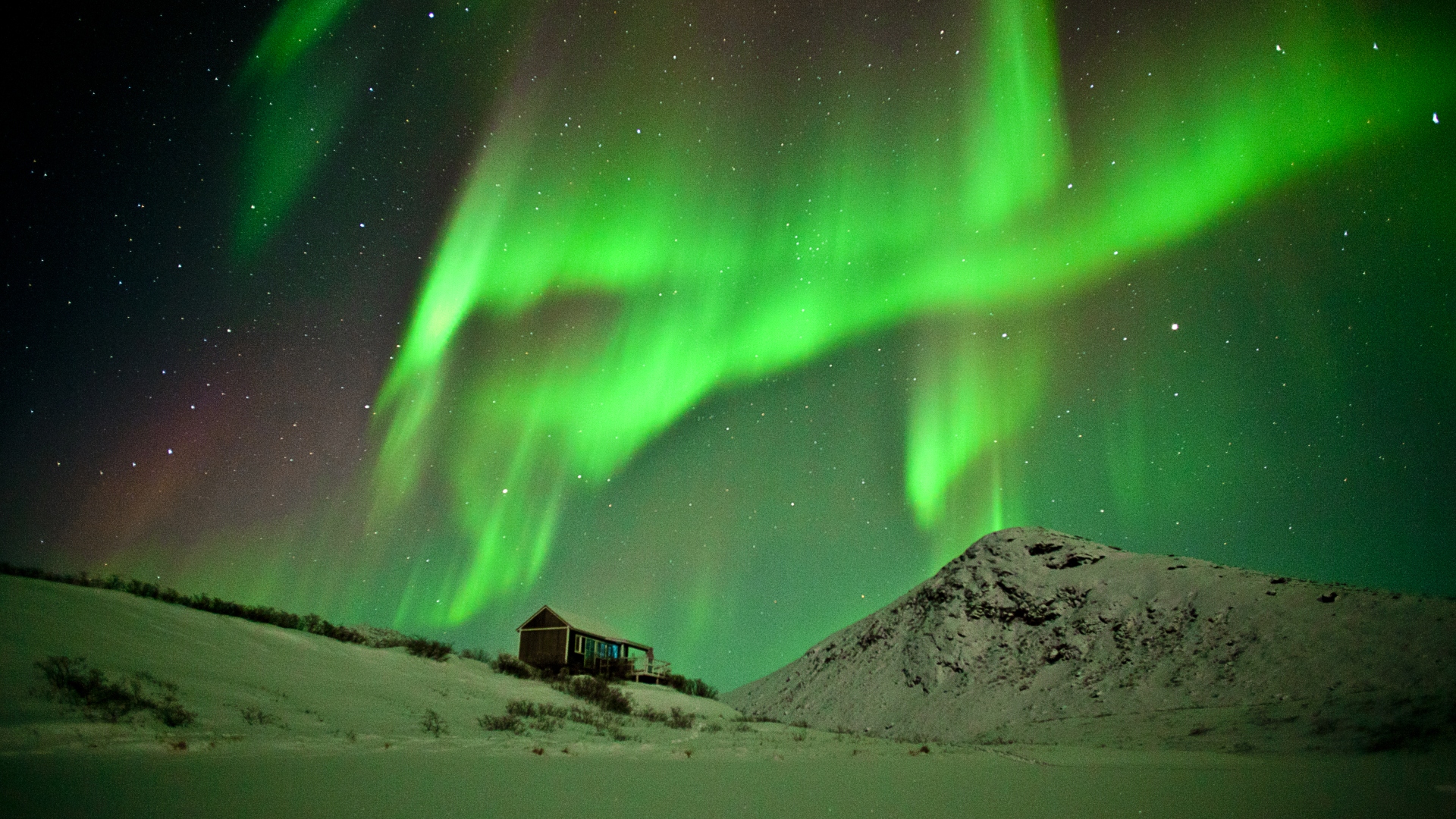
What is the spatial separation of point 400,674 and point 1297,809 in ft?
57.8

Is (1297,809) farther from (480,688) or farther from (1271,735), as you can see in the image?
(1271,735)

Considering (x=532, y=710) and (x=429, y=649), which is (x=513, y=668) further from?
(x=532, y=710)

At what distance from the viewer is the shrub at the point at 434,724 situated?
1097cm

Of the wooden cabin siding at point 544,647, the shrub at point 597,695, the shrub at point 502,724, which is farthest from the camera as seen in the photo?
the wooden cabin siding at point 544,647

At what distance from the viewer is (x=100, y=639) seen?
11.6 meters

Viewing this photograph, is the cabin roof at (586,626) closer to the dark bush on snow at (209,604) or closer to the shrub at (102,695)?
the dark bush on snow at (209,604)

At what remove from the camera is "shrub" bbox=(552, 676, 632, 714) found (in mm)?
20484

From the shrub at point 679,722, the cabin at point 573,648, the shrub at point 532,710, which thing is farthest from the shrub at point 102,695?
the cabin at point 573,648

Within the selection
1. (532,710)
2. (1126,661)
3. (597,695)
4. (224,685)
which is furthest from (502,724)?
(1126,661)

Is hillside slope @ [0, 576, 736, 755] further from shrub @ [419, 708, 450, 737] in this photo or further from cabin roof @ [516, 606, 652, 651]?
cabin roof @ [516, 606, 652, 651]

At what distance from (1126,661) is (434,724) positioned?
42720mm

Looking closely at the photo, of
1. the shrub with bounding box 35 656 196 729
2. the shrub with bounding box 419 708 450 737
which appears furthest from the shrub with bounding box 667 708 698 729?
the shrub with bounding box 35 656 196 729

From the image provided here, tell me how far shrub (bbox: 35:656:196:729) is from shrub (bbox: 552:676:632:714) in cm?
1243

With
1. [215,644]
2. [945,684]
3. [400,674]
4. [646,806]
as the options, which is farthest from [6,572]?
[945,684]
